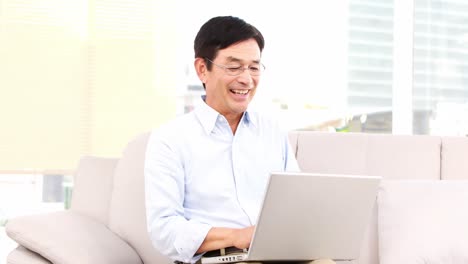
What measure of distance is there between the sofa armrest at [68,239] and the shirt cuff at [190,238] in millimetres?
368

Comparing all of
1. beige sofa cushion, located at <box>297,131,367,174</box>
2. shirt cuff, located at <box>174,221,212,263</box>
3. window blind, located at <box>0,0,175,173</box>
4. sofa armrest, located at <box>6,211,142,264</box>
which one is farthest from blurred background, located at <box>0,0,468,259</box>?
shirt cuff, located at <box>174,221,212,263</box>

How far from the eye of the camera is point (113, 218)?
255cm

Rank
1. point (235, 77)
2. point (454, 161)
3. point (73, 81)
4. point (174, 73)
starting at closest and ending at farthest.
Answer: point (235, 77) → point (454, 161) → point (73, 81) → point (174, 73)

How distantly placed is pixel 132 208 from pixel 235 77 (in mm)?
675

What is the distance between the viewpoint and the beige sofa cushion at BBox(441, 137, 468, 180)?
2.76m

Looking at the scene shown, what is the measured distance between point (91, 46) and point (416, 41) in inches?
85.8

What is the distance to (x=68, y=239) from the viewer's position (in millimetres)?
2217

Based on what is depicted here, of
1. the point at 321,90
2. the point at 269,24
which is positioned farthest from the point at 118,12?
the point at 321,90

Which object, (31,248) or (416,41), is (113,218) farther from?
(416,41)

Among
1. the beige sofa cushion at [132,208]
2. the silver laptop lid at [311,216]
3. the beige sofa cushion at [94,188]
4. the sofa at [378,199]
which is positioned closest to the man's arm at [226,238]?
the silver laptop lid at [311,216]

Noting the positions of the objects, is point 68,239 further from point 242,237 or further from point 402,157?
point 402,157

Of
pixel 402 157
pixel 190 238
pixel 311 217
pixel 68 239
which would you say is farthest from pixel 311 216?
pixel 402 157

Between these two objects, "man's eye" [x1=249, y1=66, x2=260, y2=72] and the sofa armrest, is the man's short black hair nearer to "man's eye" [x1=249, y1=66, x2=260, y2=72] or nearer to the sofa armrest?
"man's eye" [x1=249, y1=66, x2=260, y2=72]

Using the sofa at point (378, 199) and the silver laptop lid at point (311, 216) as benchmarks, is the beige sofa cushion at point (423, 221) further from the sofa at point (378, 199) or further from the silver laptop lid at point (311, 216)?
the silver laptop lid at point (311, 216)
